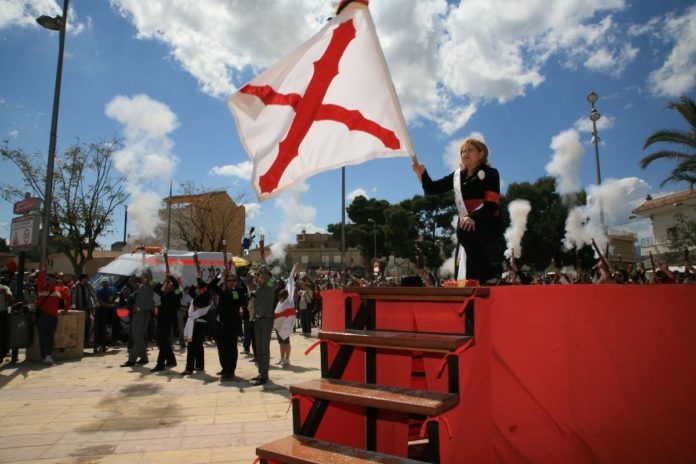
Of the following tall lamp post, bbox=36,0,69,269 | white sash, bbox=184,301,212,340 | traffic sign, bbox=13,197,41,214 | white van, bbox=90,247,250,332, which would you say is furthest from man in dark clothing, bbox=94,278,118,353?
white sash, bbox=184,301,212,340

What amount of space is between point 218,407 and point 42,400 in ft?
9.57

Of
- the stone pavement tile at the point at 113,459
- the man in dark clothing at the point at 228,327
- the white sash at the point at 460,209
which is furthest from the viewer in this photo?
the man in dark clothing at the point at 228,327

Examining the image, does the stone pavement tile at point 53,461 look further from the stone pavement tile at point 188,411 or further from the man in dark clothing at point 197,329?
the man in dark clothing at point 197,329

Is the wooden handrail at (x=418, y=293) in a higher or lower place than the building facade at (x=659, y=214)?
lower

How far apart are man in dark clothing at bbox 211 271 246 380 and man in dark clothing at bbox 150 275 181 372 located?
1512mm

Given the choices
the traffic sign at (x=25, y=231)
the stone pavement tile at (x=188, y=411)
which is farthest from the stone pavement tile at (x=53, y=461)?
the traffic sign at (x=25, y=231)

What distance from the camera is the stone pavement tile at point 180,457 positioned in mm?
4246

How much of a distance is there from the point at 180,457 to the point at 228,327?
4.46m

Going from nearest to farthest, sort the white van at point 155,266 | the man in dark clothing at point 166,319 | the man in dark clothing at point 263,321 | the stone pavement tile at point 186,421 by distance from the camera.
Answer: the stone pavement tile at point 186,421 → the man in dark clothing at point 263,321 → the man in dark clothing at point 166,319 → the white van at point 155,266

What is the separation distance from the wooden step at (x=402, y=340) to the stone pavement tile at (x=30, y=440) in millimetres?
4177

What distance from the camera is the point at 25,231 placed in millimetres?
11078

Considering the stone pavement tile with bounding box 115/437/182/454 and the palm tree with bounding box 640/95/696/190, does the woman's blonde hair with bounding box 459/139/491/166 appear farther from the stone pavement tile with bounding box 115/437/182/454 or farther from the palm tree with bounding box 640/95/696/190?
the palm tree with bounding box 640/95/696/190

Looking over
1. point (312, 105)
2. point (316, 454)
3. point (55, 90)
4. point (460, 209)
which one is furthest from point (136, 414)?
point (55, 90)

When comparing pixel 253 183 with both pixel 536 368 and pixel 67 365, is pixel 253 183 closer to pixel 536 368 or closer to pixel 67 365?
pixel 536 368
